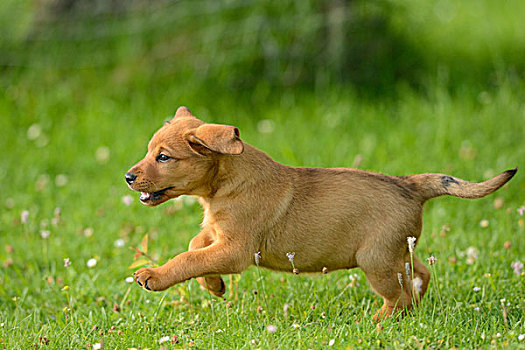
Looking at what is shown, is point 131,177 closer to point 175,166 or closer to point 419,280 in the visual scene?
point 175,166

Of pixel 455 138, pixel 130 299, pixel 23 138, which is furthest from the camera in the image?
pixel 23 138

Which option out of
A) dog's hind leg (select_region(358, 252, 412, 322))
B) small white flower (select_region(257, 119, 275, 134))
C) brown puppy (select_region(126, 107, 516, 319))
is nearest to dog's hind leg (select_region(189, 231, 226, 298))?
brown puppy (select_region(126, 107, 516, 319))

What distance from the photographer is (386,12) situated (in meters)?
7.46

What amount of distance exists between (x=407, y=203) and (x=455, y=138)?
2.92 meters

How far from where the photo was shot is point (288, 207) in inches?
142

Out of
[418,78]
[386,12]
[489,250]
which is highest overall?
[386,12]

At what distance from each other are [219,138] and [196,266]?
62cm

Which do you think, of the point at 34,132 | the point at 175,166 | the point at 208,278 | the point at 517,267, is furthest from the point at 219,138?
the point at 34,132

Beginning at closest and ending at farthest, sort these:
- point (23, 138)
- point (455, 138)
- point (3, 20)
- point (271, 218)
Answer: point (271, 218)
point (455, 138)
point (23, 138)
point (3, 20)

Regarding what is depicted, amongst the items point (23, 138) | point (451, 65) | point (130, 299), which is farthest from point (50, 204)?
point (451, 65)

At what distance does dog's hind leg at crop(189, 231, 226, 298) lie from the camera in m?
3.76

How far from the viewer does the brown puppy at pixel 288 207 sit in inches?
137

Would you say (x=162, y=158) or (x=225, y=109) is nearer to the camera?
(x=162, y=158)

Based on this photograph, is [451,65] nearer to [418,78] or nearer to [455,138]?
[418,78]
